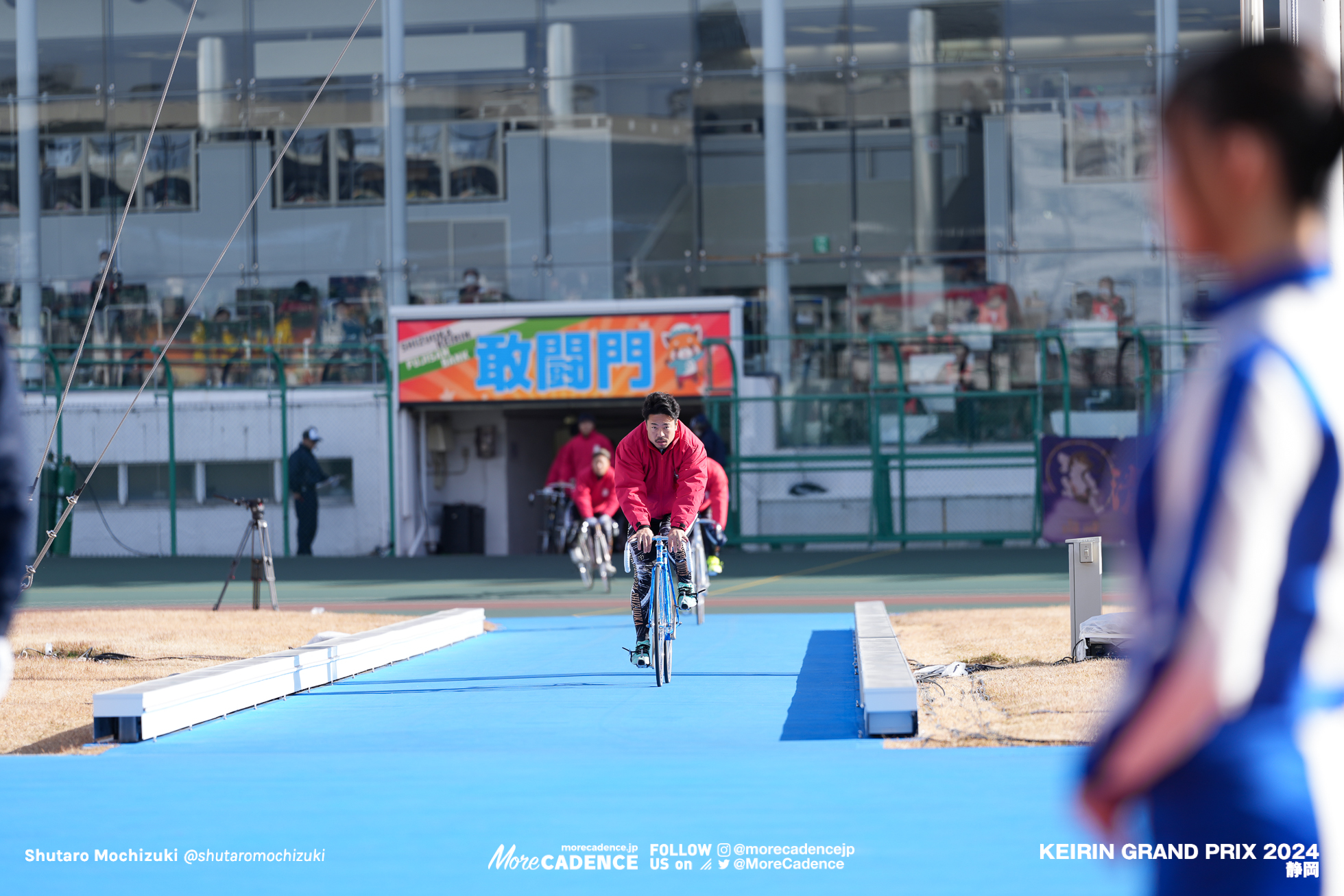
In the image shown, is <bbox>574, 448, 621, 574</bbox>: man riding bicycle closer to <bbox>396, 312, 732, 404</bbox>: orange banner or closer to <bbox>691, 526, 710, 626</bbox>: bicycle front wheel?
<bbox>691, 526, 710, 626</bbox>: bicycle front wheel

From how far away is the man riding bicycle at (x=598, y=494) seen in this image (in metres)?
16.3

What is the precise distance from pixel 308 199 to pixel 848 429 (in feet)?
37.0

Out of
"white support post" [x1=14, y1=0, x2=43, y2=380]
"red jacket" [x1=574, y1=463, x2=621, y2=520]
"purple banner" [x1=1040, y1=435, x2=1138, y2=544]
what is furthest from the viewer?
"white support post" [x1=14, y1=0, x2=43, y2=380]

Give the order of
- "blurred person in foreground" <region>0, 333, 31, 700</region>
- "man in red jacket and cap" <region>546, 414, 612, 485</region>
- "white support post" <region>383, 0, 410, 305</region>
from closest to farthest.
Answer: "blurred person in foreground" <region>0, 333, 31, 700</region> < "man in red jacket and cap" <region>546, 414, 612, 485</region> < "white support post" <region>383, 0, 410, 305</region>

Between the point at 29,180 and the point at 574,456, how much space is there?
15951 mm

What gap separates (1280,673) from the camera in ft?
6.13

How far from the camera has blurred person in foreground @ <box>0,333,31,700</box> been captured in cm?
280

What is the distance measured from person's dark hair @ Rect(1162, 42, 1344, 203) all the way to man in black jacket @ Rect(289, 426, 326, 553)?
23519mm

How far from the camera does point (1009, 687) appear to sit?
8961mm

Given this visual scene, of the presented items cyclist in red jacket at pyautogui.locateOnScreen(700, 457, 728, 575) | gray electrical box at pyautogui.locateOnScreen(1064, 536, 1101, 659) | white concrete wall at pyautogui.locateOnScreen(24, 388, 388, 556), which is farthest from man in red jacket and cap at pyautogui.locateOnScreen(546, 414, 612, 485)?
gray electrical box at pyautogui.locateOnScreen(1064, 536, 1101, 659)

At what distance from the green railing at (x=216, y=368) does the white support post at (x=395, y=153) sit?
1.50 m

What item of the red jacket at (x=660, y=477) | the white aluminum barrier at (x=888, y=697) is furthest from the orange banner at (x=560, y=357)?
the white aluminum barrier at (x=888, y=697)

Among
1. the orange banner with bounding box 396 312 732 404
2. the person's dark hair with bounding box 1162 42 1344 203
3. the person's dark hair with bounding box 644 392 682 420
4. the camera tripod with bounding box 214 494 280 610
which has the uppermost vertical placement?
the orange banner with bounding box 396 312 732 404

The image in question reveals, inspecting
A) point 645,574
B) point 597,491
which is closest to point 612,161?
point 597,491
